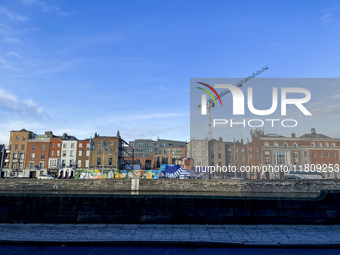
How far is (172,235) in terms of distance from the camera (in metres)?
9.36

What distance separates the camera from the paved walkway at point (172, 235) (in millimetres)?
8531

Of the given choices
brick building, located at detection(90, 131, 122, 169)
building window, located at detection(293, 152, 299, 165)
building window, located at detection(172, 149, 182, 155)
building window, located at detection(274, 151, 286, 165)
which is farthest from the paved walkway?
building window, located at detection(172, 149, 182, 155)

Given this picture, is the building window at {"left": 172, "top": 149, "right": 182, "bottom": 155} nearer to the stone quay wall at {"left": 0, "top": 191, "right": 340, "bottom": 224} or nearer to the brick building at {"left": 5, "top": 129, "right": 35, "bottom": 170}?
the brick building at {"left": 5, "top": 129, "right": 35, "bottom": 170}

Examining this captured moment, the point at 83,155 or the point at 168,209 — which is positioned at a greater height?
the point at 83,155

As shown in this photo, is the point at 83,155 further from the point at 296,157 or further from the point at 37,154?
the point at 296,157

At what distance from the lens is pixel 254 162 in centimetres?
8794

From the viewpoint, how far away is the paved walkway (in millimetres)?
8531

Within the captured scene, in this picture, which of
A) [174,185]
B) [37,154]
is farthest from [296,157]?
[37,154]

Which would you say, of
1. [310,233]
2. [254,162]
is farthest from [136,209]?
[254,162]

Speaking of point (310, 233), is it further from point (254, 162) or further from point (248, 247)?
point (254, 162)

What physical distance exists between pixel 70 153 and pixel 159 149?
77357 mm

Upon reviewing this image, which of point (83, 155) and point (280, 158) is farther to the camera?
point (83, 155)

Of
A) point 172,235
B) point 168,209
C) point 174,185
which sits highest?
point 168,209

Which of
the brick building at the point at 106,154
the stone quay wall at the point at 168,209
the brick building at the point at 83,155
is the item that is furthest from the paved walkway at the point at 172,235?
the brick building at the point at 83,155
